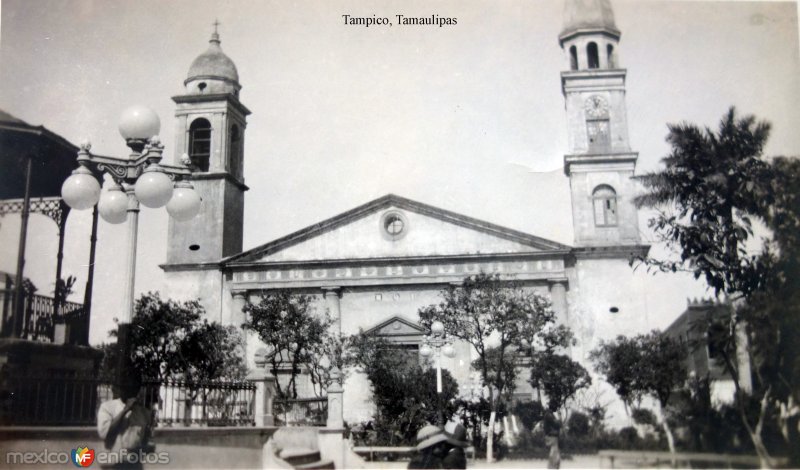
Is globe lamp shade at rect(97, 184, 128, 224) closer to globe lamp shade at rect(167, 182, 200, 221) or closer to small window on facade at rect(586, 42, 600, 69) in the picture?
globe lamp shade at rect(167, 182, 200, 221)

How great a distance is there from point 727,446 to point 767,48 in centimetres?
730

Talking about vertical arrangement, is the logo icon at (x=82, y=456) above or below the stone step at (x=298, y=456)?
above

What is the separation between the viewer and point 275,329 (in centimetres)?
2166

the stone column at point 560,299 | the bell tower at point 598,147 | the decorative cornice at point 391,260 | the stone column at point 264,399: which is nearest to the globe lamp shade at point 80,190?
the stone column at point 264,399

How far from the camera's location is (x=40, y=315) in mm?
11734

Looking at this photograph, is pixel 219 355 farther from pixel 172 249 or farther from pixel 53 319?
pixel 53 319

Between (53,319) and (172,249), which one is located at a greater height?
(172,249)

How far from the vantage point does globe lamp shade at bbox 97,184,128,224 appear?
8.17m

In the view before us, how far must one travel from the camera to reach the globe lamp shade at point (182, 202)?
8570mm

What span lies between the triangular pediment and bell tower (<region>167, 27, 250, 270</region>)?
58.6 inches

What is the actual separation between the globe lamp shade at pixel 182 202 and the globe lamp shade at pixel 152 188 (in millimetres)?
558

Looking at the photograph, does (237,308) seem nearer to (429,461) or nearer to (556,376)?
(556,376)

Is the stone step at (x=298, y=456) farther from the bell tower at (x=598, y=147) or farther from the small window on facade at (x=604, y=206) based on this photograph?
the small window on facade at (x=604, y=206)

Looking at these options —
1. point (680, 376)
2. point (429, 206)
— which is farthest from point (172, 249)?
point (680, 376)
